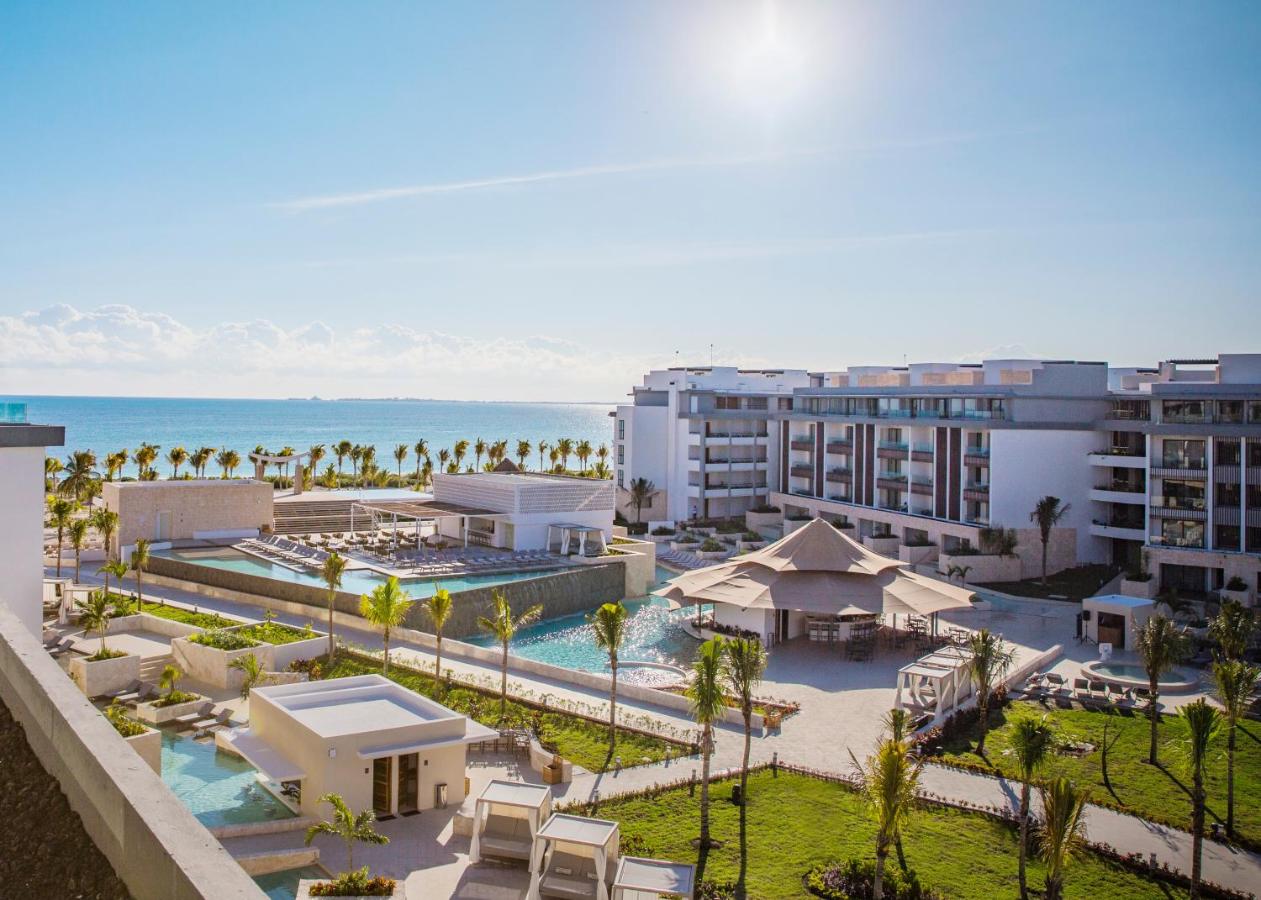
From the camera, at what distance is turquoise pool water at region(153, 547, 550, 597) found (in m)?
41.4

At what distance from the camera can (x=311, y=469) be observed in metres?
77.6

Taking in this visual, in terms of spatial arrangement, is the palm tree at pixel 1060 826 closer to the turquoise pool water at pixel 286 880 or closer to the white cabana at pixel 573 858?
the white cabana at pixel 573 858

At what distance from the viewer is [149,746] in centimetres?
2138

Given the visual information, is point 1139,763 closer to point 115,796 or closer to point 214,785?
point 214,785

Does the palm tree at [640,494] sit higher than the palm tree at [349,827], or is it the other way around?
the palm tree at [640,494]

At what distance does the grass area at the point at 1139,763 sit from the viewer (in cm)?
2212

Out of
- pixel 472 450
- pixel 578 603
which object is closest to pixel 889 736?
pixel 578 603

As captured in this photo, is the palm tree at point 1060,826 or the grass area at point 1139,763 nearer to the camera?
the palm tree at point 1060,826

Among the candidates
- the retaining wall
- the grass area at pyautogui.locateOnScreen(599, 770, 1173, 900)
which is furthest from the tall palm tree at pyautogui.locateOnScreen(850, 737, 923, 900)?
the retaining wall

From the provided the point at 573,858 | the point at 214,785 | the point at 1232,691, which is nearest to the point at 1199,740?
the point at 1232,691

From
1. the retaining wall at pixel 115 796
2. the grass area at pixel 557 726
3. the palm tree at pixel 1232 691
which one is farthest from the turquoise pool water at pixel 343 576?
the retaining wall at pixel 115 796

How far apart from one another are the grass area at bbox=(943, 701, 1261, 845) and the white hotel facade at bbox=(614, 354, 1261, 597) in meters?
17.3

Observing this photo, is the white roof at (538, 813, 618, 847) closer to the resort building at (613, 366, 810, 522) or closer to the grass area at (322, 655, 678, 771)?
the grass area at (322, 655, 678, 771)

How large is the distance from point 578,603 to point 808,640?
11.6 metres
